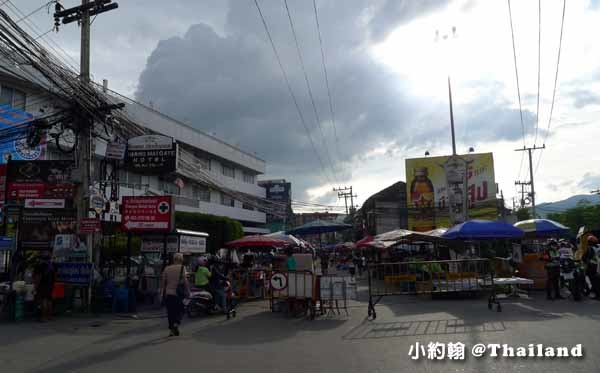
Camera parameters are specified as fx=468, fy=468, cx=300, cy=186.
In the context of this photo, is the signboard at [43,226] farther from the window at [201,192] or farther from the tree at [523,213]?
the tree at [523,213]

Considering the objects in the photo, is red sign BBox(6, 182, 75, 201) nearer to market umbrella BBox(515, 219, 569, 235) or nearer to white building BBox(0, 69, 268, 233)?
white building BBox(0, 69, 268, 233)

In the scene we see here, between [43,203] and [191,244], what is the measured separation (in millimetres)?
5151

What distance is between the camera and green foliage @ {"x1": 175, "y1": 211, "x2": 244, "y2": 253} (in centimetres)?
3503

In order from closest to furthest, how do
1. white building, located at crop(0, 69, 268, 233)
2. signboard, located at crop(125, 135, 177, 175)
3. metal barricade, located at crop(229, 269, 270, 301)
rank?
signboard, located at crop(125, 135, 177, 175) < metal barricade, located at crop(229, 269, 270, 301) < white building, located at crop(0, 69, 268, 233)

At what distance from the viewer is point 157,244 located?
52.9ft

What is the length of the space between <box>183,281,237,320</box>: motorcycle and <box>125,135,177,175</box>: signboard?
4.65 meters

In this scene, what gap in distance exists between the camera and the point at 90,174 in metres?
14.3

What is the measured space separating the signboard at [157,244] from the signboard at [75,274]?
315 centimetres

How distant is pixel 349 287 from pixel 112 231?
11257 millimetres

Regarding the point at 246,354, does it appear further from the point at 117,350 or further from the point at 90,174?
the point at 90,174

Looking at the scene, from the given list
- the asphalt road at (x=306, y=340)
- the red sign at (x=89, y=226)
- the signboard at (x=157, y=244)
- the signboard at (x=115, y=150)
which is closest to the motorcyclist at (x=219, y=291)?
the asphalt road at (x=306, y=340)

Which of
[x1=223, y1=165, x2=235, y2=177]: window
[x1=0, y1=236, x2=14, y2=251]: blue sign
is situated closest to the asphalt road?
[x1=0, y1=236, x2=14, y2=251]: blue sign

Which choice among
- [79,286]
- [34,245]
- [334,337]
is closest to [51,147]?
[34,245]

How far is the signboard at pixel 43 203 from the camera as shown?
566 inches
